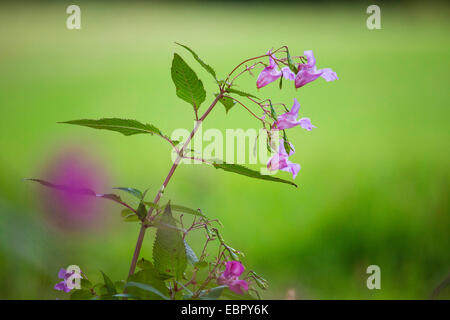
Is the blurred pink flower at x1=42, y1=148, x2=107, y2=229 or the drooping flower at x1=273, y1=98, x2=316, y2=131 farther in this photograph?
the blurred pink flower at x1=42, y1=148, x2=107, y2=229

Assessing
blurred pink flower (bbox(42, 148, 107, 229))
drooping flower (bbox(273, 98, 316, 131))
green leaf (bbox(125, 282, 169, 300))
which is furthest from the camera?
blurred pink flower (bbox(42, 148, 107, 229))

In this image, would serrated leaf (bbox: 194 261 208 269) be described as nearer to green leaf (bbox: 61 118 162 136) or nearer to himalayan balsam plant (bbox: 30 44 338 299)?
himalayan balsam plant (bbox: 30 44 338 299)

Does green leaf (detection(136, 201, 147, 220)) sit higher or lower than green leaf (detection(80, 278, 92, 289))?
higher

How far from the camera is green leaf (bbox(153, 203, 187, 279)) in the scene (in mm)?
397

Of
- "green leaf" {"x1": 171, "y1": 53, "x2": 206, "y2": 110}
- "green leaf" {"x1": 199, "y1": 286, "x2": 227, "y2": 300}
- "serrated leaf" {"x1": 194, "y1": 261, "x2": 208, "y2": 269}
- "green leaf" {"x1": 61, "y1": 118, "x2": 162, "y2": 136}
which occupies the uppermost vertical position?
"green leaf" {"x1": 171, "y1": 53, "x2": 206, "y2": 110}

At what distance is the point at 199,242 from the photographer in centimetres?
125

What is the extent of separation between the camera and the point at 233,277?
0.41m

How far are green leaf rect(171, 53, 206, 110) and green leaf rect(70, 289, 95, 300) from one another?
20 cm

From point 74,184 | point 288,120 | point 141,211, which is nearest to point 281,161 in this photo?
point 288,120

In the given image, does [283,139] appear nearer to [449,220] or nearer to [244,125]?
[449,220]

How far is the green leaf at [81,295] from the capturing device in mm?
413

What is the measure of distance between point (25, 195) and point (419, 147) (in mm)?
1177

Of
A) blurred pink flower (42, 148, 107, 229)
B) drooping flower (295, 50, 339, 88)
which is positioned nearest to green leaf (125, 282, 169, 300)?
drooping flower (295, 50, 339, 88)

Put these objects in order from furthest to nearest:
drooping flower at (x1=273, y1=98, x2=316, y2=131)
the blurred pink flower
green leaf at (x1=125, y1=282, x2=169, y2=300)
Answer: the blurred pink flower
drooping flower at (x1=273, y1=98, x2=316, y2=131)
green leaf at (x1=125, y1=282, x2=169, y2=300)
